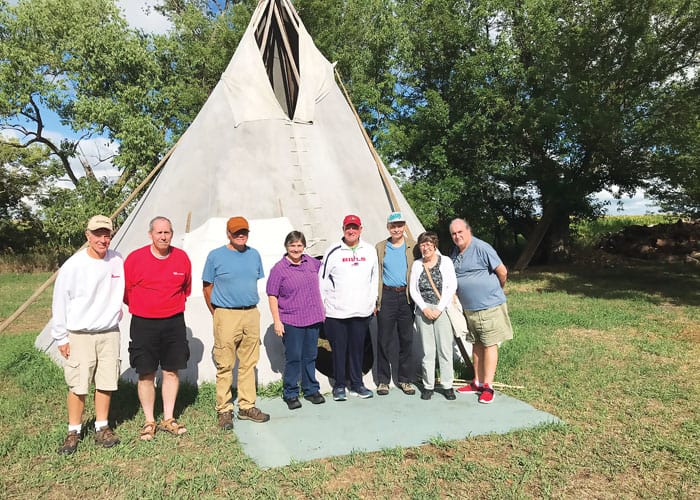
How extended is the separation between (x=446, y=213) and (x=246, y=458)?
41.4 feet

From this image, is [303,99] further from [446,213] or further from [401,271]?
[446,213]

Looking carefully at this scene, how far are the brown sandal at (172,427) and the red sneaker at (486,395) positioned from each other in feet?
8.28

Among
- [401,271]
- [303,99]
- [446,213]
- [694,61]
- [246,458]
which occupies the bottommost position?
[246,458]

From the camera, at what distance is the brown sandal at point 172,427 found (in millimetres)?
3805

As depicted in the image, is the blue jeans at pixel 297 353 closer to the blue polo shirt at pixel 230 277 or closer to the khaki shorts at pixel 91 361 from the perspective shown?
the blue polo shirt at pixel 230 277

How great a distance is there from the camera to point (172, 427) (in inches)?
150

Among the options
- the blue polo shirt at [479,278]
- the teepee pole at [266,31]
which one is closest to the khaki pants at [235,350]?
the blue polo shirt at [479,278]

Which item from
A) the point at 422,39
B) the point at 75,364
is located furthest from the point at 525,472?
the point at 422,39

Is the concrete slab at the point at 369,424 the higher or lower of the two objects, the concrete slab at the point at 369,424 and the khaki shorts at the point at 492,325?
the lower

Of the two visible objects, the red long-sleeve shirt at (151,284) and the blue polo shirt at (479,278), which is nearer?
the red long-sleeve shirt at (151,284)

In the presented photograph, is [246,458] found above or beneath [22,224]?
beneath

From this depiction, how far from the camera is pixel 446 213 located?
15.3 m

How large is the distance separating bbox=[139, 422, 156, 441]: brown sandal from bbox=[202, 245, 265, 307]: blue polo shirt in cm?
100

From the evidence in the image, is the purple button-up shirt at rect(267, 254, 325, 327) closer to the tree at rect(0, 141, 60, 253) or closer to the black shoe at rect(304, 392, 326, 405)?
the black shoe at rect(304, 392, 326, 405)
